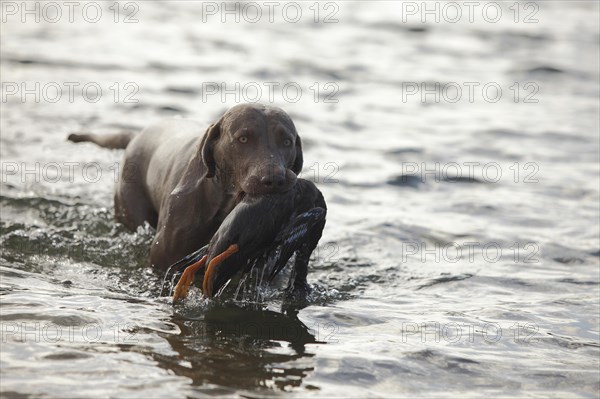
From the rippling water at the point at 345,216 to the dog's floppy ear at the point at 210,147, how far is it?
78 cm

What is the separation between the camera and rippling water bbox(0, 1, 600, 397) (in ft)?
17.9

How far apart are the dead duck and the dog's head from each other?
0.10 meters

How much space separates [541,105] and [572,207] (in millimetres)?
4493

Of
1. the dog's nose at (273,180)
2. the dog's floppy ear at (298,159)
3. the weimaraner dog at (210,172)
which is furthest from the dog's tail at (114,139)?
the dog's nose at (273,180)

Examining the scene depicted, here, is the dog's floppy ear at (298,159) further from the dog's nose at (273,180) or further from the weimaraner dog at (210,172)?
the dog's nose at (273,180)

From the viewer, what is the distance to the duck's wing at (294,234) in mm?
5848

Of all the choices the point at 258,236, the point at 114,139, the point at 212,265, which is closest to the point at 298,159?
the point at 258,236

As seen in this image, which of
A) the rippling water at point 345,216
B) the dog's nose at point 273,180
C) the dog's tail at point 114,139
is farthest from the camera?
the dog's tail at point 114,139

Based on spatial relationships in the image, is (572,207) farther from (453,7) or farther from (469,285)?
(453,7)

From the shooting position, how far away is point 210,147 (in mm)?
6270

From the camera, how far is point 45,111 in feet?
38.4

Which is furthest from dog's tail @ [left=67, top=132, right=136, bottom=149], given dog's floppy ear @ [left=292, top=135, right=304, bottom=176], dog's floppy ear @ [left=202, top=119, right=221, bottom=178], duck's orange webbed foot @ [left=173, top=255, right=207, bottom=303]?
duck's orange webbed foot @ [left=173, top=255, right=207, bottom=303]

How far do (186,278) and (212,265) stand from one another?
0.30m

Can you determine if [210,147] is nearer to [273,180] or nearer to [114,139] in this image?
[273,180]
